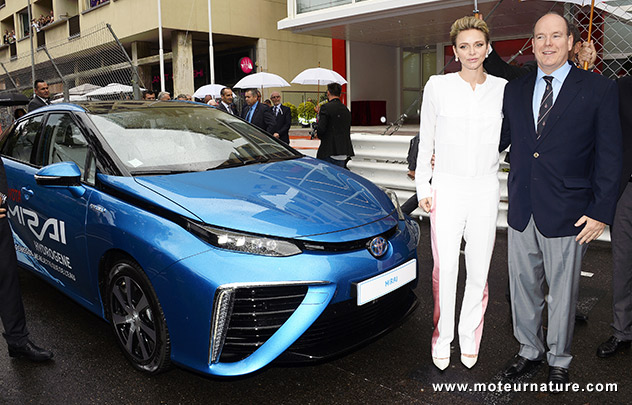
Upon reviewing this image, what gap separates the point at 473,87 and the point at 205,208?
5.01 ft

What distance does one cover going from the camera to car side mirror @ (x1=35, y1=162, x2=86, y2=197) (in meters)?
3.16

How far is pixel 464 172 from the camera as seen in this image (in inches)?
112

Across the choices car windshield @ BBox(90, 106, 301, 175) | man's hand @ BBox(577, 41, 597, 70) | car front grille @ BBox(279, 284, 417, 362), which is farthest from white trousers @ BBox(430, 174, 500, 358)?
car windshield @ BBox(90, 106, 301, 175)

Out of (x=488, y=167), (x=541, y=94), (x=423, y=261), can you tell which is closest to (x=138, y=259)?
(x=488, y=167)

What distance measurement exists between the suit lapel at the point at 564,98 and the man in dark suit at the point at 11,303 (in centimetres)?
293

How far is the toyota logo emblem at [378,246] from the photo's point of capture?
111 inches

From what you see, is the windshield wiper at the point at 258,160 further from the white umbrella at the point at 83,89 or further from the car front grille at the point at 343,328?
the white umbrella at the point at 83,89

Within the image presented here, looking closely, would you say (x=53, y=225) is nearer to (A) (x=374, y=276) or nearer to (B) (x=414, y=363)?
(A) (x=374, y=276)

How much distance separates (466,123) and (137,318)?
2.03m

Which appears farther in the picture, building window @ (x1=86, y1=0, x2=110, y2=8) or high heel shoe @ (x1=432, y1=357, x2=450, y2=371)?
building window @ (x1=86, y1=0, x2=110, y2=8)

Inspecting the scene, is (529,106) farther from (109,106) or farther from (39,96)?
(39,96)

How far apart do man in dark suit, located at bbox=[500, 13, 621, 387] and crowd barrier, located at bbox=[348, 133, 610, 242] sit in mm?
3743

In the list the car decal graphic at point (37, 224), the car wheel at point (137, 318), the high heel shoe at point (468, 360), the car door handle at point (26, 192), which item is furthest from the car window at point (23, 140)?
the high heel shoe at point (468, 360)

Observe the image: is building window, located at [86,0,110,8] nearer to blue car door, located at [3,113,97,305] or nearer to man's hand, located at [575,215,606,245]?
blue car door, located at [3,113,97,305]
